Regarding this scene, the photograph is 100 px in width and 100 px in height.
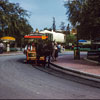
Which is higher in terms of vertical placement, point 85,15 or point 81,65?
point 85,15

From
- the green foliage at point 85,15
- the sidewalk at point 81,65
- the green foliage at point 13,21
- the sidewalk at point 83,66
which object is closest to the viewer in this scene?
the sidewalk at point 83,66

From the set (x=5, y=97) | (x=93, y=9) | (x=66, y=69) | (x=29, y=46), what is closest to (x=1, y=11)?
(x=29, y=46)

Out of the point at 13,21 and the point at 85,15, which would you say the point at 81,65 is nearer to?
the point at 85,15

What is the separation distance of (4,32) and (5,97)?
112 ft

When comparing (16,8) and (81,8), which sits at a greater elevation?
(16,8)

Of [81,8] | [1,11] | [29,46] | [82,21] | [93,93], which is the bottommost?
[93,93]

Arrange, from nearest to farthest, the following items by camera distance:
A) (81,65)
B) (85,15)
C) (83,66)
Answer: (83,66) → (81,65) → (85,15)

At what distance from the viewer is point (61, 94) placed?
5.88 m

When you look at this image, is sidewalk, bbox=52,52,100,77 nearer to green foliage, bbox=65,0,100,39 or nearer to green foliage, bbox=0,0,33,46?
green foliage, bbox=65,0,100,39

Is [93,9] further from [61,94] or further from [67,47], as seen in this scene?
[67,47]

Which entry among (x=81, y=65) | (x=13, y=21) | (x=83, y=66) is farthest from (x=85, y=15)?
(x=13, y=21)

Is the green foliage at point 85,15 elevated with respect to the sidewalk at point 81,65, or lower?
elevated

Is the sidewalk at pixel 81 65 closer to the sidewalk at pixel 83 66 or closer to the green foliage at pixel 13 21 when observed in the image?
the sidewalk at pixel 83 66

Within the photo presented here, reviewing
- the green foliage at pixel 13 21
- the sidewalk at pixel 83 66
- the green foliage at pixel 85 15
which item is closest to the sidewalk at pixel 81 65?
the sidewalk at pixel 83 66
